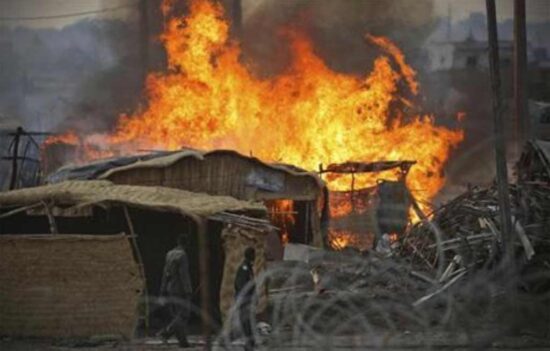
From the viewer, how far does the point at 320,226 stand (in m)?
20.1

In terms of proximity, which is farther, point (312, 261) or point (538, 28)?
point (538, 28)

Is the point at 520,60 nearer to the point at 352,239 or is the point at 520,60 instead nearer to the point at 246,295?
the point at 352,239

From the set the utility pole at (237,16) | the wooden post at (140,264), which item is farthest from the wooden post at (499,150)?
the utility pole at (237,16)

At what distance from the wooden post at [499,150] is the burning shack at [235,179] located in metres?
6.28

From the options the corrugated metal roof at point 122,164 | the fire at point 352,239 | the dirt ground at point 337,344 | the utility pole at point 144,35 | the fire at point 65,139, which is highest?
the utility pole at point 144,35

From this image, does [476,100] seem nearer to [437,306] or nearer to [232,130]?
[232,130]


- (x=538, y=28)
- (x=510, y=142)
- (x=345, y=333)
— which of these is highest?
(x=538, y=28)

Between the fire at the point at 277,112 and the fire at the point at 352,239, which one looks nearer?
the fire at the point at 352,239

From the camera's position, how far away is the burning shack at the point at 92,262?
12656 mm

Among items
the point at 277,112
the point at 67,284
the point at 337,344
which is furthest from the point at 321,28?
the point at 337,344

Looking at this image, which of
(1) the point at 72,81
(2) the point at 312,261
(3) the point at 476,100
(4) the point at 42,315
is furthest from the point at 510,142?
(4) the point at 42,315

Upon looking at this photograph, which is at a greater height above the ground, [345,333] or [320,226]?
[320,226]

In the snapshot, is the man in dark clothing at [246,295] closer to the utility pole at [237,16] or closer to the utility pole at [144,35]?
the utility pole at [237,16]

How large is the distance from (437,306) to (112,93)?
86.0ft
